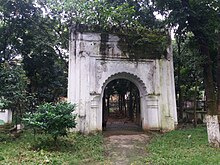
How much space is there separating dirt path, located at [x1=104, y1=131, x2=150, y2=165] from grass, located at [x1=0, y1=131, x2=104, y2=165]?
11.2 inches

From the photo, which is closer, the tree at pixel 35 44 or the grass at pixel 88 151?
the grass at pixel 88 151

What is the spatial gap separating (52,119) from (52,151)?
36.1 inches

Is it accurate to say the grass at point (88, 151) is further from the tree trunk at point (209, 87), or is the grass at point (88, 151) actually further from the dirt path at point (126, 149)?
the tree trunk at point (209, 87)

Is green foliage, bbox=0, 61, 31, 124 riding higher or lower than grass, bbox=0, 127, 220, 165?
higher

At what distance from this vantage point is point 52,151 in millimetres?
6160

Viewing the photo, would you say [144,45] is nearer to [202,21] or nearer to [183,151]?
[202,21]

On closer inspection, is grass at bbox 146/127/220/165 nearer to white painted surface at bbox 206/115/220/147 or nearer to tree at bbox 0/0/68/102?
white painted surface at bbox 206/115/220/147

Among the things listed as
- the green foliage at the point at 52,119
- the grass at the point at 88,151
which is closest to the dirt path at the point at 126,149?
the grass at the point at 88,151

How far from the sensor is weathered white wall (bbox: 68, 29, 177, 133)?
875cm

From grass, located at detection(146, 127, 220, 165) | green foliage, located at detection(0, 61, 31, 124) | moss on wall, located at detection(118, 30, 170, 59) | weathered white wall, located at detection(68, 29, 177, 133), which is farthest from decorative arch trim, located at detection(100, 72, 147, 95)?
green foliage, located at detection(0, 61, 31, 124)

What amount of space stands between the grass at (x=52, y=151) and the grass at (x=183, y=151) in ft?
5.28

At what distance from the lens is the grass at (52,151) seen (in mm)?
5324

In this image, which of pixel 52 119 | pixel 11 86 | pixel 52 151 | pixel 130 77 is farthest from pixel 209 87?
pixel 11 86

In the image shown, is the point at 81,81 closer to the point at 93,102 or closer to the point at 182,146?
the point at 93,102
